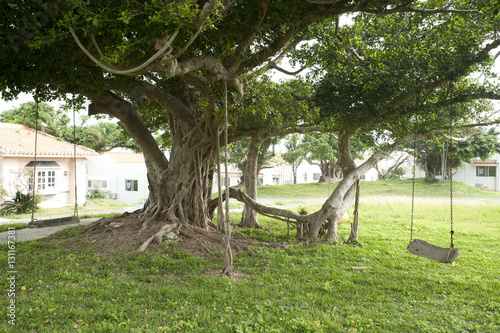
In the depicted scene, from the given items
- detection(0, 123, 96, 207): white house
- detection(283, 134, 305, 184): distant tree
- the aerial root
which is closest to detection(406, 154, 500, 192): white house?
detection(283, 134, 305, 184): distant tree

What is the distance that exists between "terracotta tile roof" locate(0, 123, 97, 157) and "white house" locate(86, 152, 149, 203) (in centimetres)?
419

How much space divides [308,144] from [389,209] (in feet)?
44.0

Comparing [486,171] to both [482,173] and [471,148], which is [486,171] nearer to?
[482,173]

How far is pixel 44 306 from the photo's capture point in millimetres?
4191

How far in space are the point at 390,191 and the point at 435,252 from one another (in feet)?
74.2

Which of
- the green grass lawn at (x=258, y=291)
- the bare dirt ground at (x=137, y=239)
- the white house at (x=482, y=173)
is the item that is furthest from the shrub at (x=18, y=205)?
the white house at (x=482, y=173)

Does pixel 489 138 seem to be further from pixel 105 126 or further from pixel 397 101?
pixel 105 126

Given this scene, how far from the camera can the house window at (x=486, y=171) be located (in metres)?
30.9

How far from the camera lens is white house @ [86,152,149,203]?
22922mm

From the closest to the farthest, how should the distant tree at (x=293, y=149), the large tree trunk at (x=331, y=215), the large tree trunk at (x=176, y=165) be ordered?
1. the large tree trunk at (x=176, y=165)
2. the large tree trunk at (x=331, y=215)
3. the distant tree at (x=293, y=149)

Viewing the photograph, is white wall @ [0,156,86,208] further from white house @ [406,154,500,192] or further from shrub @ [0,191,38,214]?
white house @ [406,154,500,192]

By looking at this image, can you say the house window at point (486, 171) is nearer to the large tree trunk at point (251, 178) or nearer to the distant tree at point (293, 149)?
the distant tree at point (293, 149)

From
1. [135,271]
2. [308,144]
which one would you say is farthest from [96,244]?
[308,144]

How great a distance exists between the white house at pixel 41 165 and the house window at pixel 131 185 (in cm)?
417
